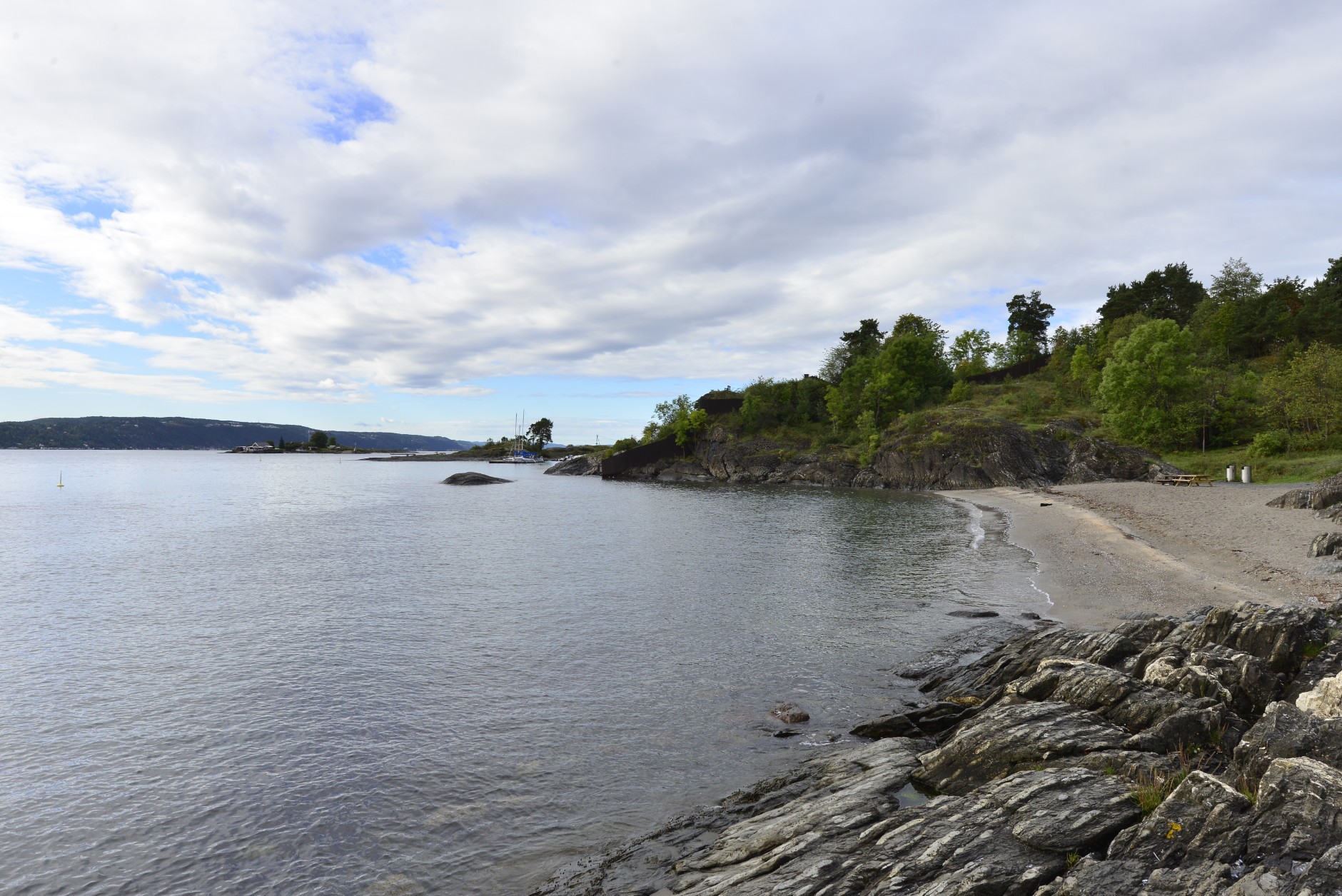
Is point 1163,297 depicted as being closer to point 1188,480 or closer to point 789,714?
point 1188,480

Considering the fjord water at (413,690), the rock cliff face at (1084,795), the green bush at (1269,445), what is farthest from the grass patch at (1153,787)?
the green bush at (1269,445)

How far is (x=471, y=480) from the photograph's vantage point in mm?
122750

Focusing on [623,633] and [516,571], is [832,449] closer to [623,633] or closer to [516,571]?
[516,571]

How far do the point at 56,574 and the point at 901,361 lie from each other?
119532 millimetres

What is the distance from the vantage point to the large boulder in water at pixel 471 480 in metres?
122

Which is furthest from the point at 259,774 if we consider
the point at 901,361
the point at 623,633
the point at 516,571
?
the point at 901,361

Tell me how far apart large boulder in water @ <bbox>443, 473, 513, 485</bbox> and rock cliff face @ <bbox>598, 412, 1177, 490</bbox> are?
48.3m

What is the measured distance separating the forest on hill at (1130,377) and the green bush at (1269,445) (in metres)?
0.17

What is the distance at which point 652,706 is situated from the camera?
17078 mm

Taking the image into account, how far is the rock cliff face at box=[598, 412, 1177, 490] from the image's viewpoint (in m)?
77.3

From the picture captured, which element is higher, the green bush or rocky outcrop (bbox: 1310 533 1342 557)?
the green bush

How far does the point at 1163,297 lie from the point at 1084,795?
13643 centimetres

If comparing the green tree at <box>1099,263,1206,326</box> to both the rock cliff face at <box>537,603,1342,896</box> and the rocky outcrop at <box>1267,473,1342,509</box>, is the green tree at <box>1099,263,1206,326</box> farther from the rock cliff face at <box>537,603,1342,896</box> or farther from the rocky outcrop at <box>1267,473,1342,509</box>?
the rock cliff face at <box>537,603,1342,896</box>

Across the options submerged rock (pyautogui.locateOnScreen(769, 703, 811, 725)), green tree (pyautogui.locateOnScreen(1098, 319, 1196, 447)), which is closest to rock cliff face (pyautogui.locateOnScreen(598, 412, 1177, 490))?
green tree (pyautogui.locateOnScreen(1098, 319, 1196, 447))
